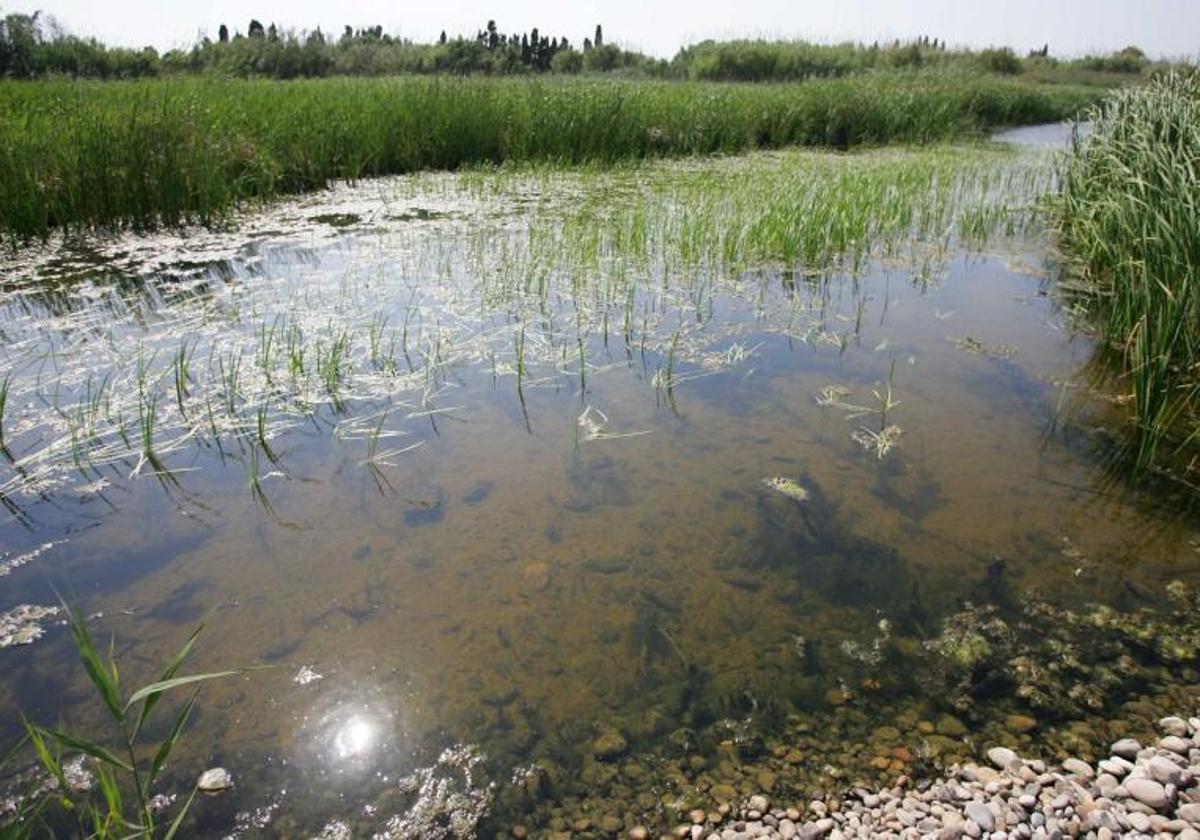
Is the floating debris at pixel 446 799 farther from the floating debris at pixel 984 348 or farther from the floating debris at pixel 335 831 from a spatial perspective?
the floating debris at pixel 984 348

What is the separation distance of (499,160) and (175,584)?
948 cm

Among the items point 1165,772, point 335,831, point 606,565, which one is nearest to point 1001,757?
point 1165,772

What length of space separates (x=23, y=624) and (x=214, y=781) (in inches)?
44.6

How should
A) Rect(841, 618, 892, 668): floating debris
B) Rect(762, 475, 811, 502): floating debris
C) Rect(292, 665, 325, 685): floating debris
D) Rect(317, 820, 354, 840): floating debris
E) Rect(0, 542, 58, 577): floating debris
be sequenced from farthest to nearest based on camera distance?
Rect(762, 475, 811, 502): floating debris, Rect(0, 542, 58, 577): floating debris, Rect(841, 618, 892, 668): floating debris, Rect(292, 665, 325, 685): floating debris, Rect(317, 820, 354, 840): floating debris

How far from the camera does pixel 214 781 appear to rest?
2.00 meters

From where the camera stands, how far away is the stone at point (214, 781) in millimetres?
1992

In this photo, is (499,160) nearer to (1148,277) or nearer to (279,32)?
(1148,277)

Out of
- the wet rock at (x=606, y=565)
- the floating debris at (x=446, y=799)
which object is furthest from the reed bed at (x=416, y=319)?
the floating debris at (x=446, y=799)

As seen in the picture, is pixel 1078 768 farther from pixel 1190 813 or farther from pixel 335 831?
pixel 335 831

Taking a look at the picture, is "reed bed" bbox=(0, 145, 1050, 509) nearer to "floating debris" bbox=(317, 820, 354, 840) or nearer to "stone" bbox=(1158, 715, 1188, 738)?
"floating debris" bbox=(317, 820, 354, 840)

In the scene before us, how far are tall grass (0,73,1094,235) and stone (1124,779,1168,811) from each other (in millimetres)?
8233

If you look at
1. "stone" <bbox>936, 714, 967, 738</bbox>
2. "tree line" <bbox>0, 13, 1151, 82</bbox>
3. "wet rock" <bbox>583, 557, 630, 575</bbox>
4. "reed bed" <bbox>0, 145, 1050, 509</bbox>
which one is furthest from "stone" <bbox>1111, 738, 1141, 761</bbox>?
"tree line" <bbox>0, 13, 1151, 82</bbox>

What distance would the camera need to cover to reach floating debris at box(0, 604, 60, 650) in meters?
2.48

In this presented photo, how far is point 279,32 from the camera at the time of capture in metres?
29.1
